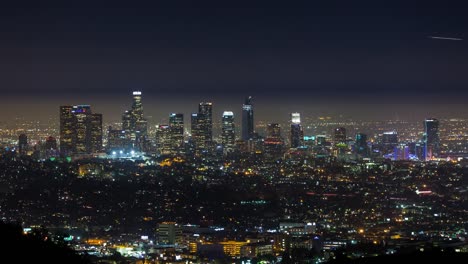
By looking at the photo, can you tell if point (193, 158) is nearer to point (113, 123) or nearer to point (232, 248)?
point (113, 123)

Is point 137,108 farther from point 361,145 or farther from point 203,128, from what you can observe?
point 361,145

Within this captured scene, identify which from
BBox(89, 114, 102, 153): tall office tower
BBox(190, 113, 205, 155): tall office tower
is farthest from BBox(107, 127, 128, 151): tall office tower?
BBox(190, 113, 205, 155): tall office tower

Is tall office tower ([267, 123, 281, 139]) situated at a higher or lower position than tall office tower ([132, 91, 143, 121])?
A: lower

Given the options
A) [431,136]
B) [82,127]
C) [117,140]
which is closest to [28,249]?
[431,136]

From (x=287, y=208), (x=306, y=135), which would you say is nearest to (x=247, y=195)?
(x=287, y=208)

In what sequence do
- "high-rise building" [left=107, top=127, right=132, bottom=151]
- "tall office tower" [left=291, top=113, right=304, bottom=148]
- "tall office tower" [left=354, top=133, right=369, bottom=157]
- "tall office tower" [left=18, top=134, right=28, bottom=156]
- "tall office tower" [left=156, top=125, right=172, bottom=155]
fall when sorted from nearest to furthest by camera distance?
"tall office tower" [left=18, top=134, right=28, bottom=156], "tall office tower" [left=354, top=133, right=369, bottom=157], "tall office tower" [left=156, top=125, right=172, bottom=155], "tall office tower" [left=291, top=113, right=304, bottom=148], "high-rise building" [left=107, top=127, right=132, bottom=151]

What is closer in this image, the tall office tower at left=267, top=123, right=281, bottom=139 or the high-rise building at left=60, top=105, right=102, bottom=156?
the high-rise building at left=60, top=105, right=102, bottom=156

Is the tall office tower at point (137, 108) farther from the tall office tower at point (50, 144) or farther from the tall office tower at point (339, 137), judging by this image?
the tall office tower at point (339, 137)

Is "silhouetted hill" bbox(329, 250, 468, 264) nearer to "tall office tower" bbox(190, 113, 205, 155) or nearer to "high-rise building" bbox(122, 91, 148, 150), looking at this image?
"tall office tower" bbox(190, 113, 205, 155)

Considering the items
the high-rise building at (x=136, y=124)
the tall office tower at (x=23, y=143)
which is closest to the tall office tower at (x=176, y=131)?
the high-rise building at (x=136, y=124)
